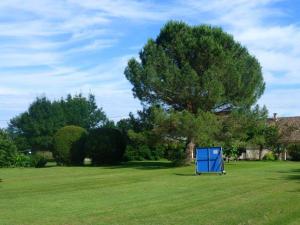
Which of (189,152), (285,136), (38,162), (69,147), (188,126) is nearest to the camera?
(188,126)

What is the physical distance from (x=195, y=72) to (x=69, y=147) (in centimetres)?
1499

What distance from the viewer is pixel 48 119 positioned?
3942 inches

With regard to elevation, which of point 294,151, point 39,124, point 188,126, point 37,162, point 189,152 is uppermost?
point 39,124

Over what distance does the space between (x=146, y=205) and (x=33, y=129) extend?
85.4m

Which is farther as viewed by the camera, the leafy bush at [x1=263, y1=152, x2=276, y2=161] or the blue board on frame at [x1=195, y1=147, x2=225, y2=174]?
the leafy bush at [x1=263, y1=152, x2=276, y2=161]

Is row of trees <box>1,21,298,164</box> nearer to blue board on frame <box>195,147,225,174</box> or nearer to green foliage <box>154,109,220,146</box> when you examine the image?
green foliage <box>154,109,220,146</box>

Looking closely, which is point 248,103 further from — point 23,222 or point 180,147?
point 23,222

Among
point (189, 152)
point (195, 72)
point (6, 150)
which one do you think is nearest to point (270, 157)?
point (189, 152)

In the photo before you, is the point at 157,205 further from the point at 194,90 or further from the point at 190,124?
the point at 194,90

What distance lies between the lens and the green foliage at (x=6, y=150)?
45375mm

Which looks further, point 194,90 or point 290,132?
point 290,132

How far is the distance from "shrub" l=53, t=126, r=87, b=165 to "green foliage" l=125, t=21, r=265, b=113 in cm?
922

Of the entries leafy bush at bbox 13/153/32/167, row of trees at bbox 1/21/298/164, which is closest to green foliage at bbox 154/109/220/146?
row of trees at bbox 1/21/298/164

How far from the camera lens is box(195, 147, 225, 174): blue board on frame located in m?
32.7
